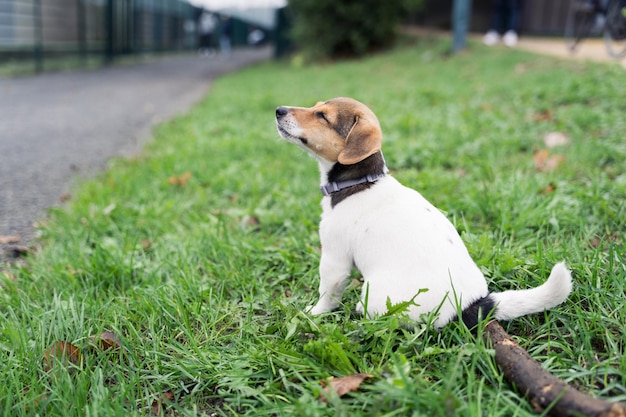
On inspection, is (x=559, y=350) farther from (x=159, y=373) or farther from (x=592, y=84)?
(x=592, y=84)

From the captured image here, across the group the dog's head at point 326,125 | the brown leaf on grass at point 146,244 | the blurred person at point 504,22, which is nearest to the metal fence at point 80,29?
the blurred person at point 504,22

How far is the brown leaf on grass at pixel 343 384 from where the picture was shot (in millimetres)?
1877

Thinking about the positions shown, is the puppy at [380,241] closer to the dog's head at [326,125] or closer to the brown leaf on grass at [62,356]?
the dog's head at [326,125]

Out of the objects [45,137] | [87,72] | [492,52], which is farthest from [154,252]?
[87,72]

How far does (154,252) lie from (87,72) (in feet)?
45.0

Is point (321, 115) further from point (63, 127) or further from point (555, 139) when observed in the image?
point (63, 127)

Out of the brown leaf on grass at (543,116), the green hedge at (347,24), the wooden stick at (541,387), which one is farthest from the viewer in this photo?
the green hedge at (347,24)

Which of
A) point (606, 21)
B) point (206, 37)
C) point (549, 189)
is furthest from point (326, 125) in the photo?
point (206, 37)

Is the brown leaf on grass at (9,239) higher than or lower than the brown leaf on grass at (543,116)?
lower

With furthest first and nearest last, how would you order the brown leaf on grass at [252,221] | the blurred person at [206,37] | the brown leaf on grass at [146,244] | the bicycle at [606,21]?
the blurred person at [206,37] < the bicycle at [606,21] < the brown leaf on grass at [252,221] < the brown leaf on grass at [146,244]

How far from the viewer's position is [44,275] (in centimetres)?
293

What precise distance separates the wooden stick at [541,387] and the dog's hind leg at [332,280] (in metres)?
0.67

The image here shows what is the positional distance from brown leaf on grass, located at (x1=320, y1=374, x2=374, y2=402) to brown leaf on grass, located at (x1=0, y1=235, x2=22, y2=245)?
8.19 ft

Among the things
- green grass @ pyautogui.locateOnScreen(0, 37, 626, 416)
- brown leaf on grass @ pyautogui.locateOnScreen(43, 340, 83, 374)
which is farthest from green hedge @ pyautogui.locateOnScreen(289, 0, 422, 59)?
brown leaf on grass @ pyautogui.locateOnScreen(43, 340, 83, 374)
